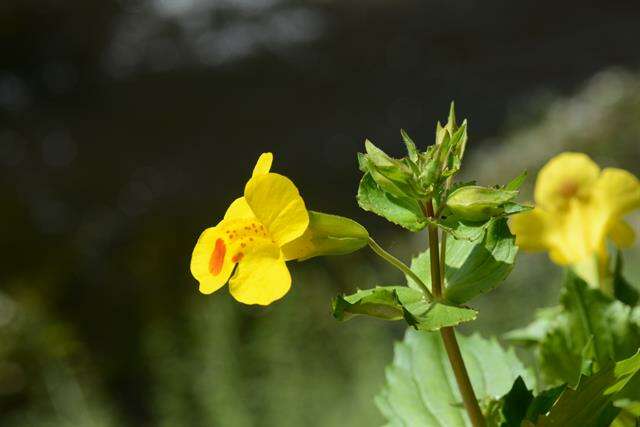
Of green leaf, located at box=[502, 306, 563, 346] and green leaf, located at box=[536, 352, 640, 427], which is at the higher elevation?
green leaf, located at box=[502, 306, 563, 346]

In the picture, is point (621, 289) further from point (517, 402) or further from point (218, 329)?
point (218, 329)

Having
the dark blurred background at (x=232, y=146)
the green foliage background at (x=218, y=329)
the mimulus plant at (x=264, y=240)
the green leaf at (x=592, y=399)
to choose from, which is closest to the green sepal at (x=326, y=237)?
the mimulus plant at (x=264, y=240)

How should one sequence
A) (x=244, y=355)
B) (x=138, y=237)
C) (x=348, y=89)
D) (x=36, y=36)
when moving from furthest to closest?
(x=348, y=89)
(x=36, y=36)
(x=138, y=237)
(x=244, y=355)

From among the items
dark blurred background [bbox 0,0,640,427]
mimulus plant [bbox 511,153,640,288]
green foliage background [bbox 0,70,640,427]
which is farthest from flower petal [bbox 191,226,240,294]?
dark blurred background [bbox 0,0,640,427]

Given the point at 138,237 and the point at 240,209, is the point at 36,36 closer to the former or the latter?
the point at 138,237

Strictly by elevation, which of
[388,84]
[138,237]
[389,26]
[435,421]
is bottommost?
[435,421]

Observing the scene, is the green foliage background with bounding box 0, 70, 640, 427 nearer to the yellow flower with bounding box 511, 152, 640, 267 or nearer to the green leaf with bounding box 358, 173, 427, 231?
the yellow flower with bounding box 511, 152, 640, 267

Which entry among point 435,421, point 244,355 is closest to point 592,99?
point 244,355

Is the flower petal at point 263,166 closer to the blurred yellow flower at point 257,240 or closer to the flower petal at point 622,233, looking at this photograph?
the blurred yellow flower at point 257,240
